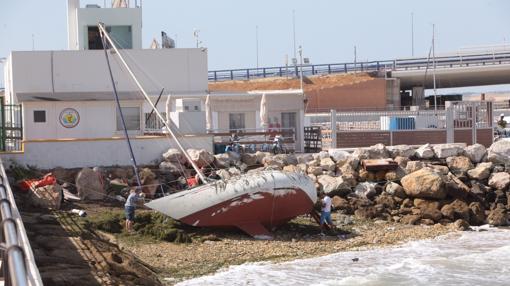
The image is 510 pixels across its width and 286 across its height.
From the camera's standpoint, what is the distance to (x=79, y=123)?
30406 millimetres

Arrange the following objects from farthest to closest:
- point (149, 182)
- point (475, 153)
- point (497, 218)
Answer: point (475, 153) → point (149, 182) → point (497, 218)

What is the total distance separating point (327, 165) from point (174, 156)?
17.5 ft

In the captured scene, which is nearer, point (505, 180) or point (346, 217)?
point (346, 217)

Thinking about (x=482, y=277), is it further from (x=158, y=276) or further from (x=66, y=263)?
(x=66, y=263)

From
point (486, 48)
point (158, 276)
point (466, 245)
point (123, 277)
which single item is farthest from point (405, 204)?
point (486, 48)

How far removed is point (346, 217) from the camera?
81.1ft

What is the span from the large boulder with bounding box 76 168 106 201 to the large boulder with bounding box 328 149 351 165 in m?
8.50

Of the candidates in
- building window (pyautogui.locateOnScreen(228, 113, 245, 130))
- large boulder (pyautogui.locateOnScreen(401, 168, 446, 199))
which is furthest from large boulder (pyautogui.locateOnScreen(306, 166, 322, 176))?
building window (pyautogui.locateOnScreen(228, 113, 245, 130))

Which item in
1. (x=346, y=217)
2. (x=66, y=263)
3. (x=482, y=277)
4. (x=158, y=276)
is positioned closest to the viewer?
(x=66, y=263)

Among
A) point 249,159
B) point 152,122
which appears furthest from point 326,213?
point 152,122

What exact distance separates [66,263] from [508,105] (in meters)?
58.0

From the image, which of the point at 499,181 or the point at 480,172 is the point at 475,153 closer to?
the point at 480,172

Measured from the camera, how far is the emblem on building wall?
1190 inches

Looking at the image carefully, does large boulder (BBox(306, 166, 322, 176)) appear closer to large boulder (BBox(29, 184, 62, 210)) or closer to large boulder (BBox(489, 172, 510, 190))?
large boulder (BBox(489, 172, 510, 190))
